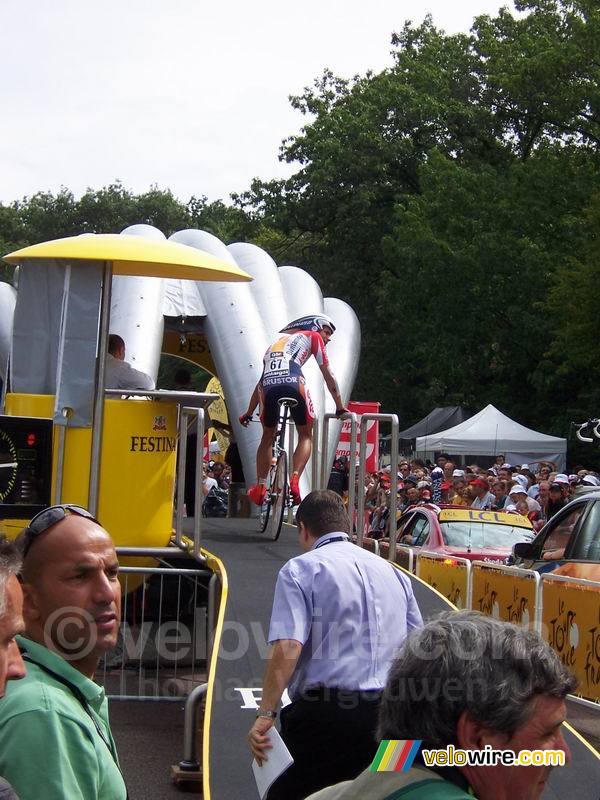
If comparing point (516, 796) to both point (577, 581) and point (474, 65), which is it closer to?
point (577, 581)

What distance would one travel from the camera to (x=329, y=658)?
16.4ft

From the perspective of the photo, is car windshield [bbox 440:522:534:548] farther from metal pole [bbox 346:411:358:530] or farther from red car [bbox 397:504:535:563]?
metal pole [bbox 346:411:358:530]

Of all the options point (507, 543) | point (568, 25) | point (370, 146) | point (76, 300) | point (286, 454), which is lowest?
point (507, 543)

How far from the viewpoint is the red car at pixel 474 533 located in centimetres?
1573

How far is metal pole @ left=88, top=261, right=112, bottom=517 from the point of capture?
8.83m

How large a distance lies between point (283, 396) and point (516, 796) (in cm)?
849

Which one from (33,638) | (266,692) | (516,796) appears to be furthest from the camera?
(266,692)

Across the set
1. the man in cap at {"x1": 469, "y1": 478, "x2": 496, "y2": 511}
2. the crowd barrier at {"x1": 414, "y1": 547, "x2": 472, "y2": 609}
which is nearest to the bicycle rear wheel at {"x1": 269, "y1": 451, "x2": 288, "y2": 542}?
the crowd barrier at {"x1": 414, "y1": 547, "x2": 472, "y2": 609}

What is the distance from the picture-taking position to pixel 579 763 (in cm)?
645

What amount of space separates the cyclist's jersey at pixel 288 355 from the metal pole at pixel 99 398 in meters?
1.96

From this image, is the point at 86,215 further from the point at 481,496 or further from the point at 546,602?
the point at 546,602

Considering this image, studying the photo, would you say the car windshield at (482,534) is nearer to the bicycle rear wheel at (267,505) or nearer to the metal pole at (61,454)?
the bicycle rear wheel at (267,505)

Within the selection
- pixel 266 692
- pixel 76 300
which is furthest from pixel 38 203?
pixel 266 692

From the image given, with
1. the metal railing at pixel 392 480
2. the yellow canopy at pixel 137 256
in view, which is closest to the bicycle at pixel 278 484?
the metal railing at pixel 392 480
